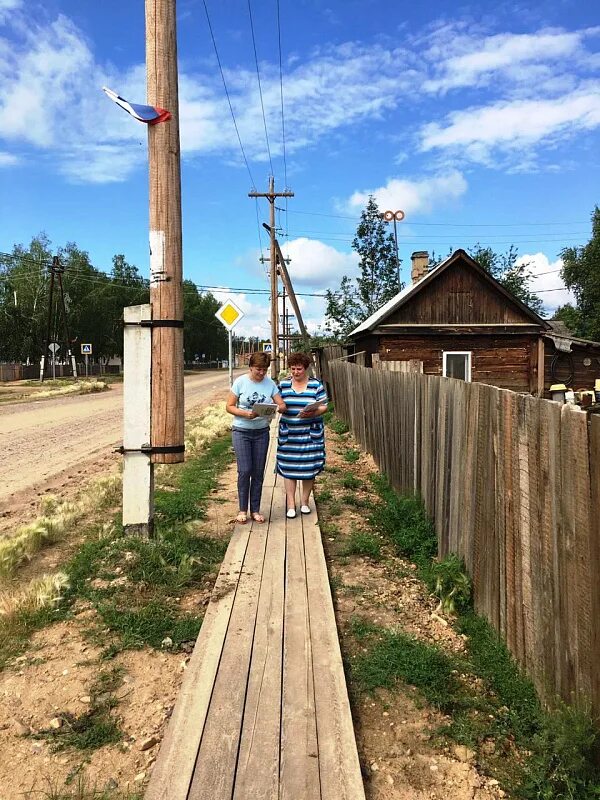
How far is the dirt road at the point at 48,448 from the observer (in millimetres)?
8164

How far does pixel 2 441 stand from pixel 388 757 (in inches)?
482

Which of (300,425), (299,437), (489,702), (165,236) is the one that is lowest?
(489,702)

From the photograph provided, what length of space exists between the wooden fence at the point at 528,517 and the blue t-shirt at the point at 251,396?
147 cm

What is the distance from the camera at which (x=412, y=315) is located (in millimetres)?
20547

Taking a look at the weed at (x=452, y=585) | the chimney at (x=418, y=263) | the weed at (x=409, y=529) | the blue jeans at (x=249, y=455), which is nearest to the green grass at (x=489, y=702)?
the weed at (x=452, y=585)

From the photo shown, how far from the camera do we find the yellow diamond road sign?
44.9 feet

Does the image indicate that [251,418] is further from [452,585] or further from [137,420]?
[452,585]

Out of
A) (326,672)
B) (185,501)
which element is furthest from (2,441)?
(326,672)

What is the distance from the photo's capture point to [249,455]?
17.6 ft

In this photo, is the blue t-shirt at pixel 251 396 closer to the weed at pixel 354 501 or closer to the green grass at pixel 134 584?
the green grass at pixel 134 584

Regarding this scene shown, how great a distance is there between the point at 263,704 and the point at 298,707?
0.15m

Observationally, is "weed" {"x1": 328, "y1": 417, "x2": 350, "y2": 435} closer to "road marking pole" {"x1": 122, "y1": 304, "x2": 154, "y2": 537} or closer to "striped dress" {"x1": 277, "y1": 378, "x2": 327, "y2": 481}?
"striped dress" {"x1": 277, "y1": 378, "x2": 327, "y2": 481}

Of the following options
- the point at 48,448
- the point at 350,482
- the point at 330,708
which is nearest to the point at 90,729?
the point at 330,708

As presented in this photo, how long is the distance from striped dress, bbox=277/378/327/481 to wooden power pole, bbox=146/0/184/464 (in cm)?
112
